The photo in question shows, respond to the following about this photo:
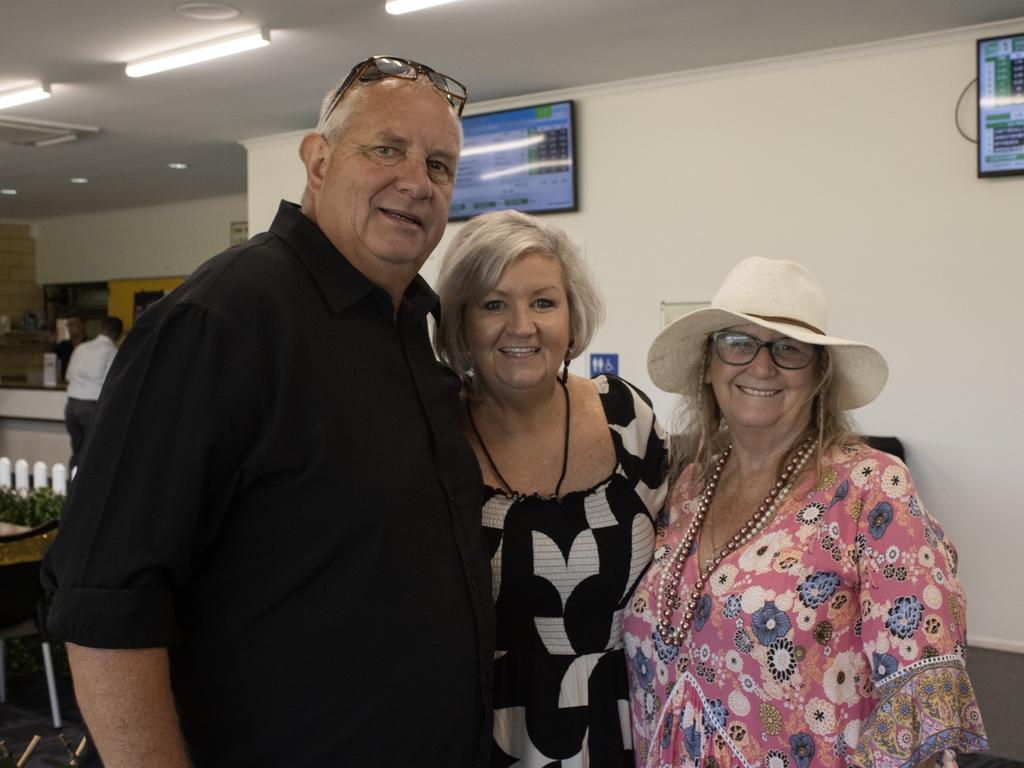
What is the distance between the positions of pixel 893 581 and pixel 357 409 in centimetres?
90

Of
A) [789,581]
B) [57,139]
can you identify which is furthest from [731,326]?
[57,139]

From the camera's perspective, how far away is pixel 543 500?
2.04 meters

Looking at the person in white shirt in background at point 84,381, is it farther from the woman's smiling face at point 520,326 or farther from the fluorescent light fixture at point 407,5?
the woman's smiling face at point 520,326

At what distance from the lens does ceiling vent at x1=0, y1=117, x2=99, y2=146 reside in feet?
23.1

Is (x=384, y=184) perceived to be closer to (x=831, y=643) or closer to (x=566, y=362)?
(x=566, y=362)

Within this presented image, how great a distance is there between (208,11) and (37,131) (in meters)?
3.36

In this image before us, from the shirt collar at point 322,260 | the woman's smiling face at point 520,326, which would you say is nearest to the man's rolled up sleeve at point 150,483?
the shirt collar at point 322,260

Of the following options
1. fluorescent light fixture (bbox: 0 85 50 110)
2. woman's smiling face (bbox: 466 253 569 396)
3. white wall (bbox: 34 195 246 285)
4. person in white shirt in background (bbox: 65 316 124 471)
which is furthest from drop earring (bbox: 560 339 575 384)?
white wall (bbox: 34 195 246 285)

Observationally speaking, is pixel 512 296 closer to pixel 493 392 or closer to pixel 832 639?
pixel 493 392

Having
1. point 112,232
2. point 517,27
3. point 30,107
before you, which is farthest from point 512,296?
point 112,232

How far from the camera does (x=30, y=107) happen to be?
6.68m

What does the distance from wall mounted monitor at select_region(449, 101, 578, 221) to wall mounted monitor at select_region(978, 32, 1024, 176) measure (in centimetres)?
231

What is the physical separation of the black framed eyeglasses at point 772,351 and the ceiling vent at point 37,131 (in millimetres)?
6447

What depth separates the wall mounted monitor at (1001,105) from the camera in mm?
4746
